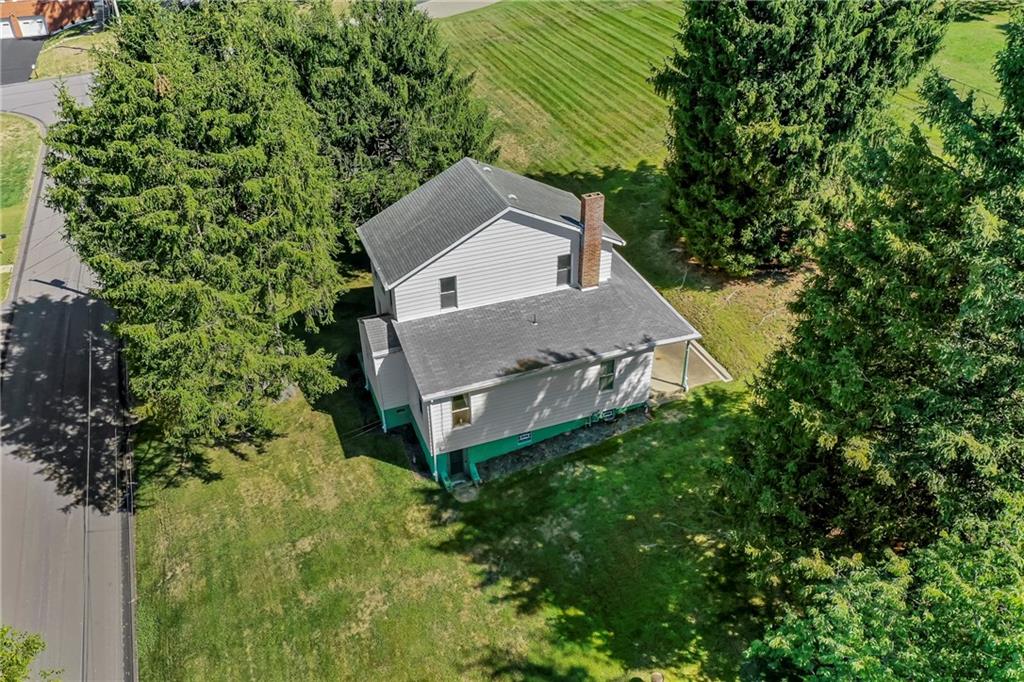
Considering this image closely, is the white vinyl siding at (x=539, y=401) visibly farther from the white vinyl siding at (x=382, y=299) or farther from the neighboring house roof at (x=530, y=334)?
the white vinyl siding at (x=382, y=299)

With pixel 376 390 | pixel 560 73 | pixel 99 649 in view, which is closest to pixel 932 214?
pixel 376 390

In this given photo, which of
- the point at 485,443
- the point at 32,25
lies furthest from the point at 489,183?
the point at 32,25

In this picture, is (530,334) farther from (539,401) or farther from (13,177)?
(13,177)

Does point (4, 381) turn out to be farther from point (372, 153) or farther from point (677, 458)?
point (677, 458)

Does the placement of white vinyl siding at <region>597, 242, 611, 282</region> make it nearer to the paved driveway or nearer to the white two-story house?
the white two-story house

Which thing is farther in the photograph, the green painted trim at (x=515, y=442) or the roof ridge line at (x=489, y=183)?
the green painted trim at (x=515, y=442)

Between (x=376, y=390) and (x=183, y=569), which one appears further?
(x=376, y=390)

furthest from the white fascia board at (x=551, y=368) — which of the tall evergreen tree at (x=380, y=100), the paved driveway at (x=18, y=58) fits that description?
the paved driveway at (x=18, y=58)
